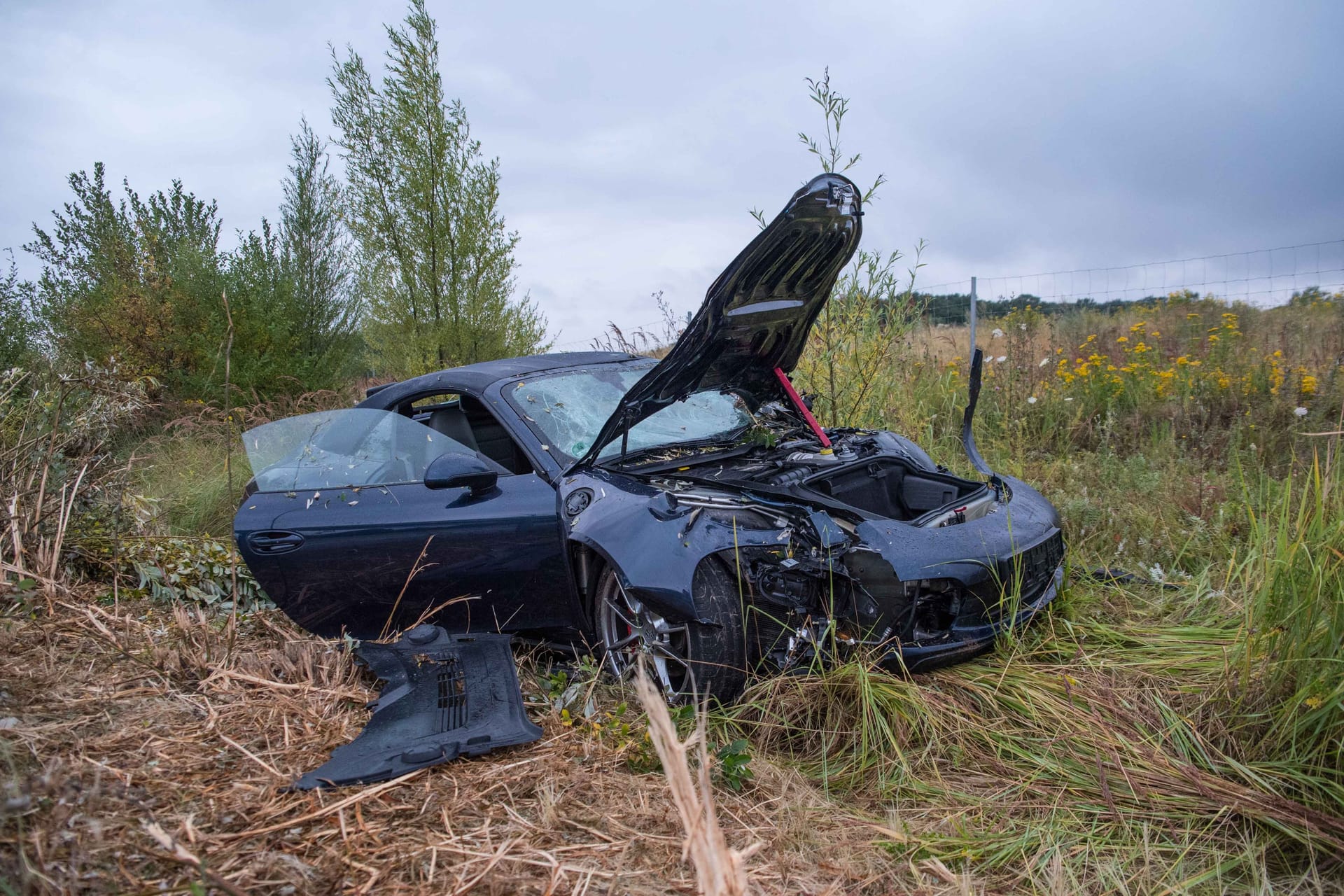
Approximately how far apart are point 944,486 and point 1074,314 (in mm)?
6988

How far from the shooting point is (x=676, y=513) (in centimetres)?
310

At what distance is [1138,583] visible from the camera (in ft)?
13.6

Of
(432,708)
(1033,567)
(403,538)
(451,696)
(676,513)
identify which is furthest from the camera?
(403,538)

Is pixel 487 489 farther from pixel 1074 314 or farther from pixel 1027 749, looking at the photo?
pixel 1074 314

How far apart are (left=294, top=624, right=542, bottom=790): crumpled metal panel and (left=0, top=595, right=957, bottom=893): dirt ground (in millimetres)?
61

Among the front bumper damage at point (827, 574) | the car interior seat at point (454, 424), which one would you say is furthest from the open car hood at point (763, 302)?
the car interior seat at point (454, 424)

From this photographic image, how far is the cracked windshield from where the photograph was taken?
3.83 metres

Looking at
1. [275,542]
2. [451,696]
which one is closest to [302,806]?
[451,696]

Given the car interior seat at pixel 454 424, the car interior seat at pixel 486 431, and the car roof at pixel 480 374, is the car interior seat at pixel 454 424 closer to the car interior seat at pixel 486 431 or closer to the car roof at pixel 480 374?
the car interior seat at pixel 486 431

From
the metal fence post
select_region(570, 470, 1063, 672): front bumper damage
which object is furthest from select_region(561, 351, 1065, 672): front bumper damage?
the metal fence post

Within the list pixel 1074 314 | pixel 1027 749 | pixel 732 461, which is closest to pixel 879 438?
pixel 732 461

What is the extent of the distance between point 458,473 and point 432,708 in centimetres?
96

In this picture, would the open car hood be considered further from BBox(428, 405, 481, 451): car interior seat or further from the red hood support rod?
BBox(428, 405, 481, 451): car interior seat

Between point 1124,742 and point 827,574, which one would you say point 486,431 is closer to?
point 827,574
